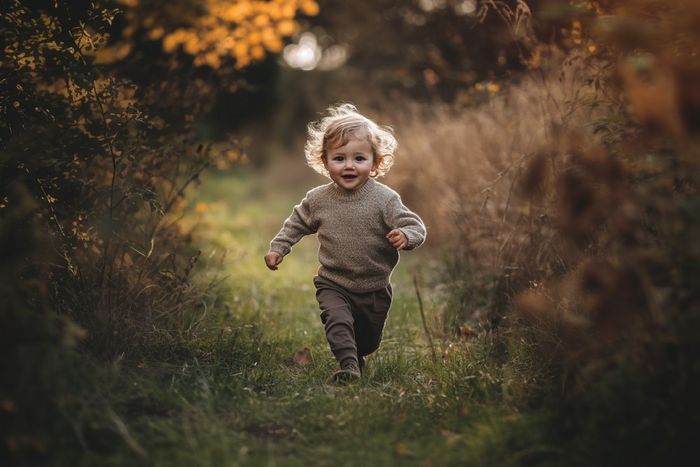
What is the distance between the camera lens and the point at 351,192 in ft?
11.7

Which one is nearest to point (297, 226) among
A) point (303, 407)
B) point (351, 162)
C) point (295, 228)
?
point (295, 228)

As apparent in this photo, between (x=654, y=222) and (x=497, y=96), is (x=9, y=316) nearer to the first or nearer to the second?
(x=654, y=222)

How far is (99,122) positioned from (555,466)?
109 inches

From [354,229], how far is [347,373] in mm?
748

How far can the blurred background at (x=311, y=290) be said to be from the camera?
2215 millimetres

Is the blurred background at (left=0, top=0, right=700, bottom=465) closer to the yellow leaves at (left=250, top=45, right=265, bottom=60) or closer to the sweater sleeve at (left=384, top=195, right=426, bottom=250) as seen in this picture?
the yellow leaves at (left=250, top=45, right=265, bottom=60)

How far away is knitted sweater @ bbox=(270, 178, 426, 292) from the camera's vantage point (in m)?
3.48

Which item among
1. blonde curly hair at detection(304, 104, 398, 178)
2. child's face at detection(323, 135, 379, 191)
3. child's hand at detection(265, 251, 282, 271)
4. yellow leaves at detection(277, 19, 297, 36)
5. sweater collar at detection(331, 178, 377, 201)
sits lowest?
child's hand at detection(265, 251, 282, 271)

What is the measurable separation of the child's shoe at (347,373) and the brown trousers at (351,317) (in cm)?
3

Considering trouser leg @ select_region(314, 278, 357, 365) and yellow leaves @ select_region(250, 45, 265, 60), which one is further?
yellow leaves @ select_region(250, 45, 265, 60)

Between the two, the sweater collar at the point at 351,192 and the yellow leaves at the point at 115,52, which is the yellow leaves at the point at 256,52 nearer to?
the yellow leaves at the point at 115,52

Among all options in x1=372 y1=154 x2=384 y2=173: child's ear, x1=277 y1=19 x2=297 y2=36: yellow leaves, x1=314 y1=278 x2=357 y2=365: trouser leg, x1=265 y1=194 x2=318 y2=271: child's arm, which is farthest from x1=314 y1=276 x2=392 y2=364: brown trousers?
x1=277 y1=19 x2=297 y2=36: yellow leaves

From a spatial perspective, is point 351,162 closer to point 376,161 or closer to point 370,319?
point 376,161

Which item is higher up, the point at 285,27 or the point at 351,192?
the point at 285,27
